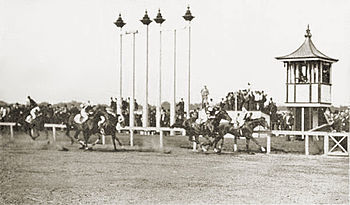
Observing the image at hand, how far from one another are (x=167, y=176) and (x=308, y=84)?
214 centimetres

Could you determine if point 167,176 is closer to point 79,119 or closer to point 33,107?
point 79,119

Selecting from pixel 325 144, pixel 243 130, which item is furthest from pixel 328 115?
pixel 243 130

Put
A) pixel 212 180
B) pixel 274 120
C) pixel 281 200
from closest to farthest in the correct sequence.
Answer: pixel 281 200
pixel 212 180
pixel 274 120

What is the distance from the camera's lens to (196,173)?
24.6 ft

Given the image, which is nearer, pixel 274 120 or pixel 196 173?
pixel 196 173

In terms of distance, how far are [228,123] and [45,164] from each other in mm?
2497

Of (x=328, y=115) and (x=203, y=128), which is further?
(x=203, y=128)

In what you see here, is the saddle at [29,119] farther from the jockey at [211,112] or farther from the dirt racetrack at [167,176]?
the jockey at [211,112]

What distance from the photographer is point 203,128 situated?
8500 mm

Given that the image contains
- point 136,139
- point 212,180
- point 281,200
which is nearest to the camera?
point 281,200

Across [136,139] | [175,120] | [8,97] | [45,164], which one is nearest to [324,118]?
[175,120]

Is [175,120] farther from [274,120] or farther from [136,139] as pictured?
[274,120]

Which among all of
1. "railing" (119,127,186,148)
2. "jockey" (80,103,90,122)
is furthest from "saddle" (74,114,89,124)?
"railing" (119,127,186,148)

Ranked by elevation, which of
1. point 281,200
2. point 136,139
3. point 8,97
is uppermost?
point 8,97
